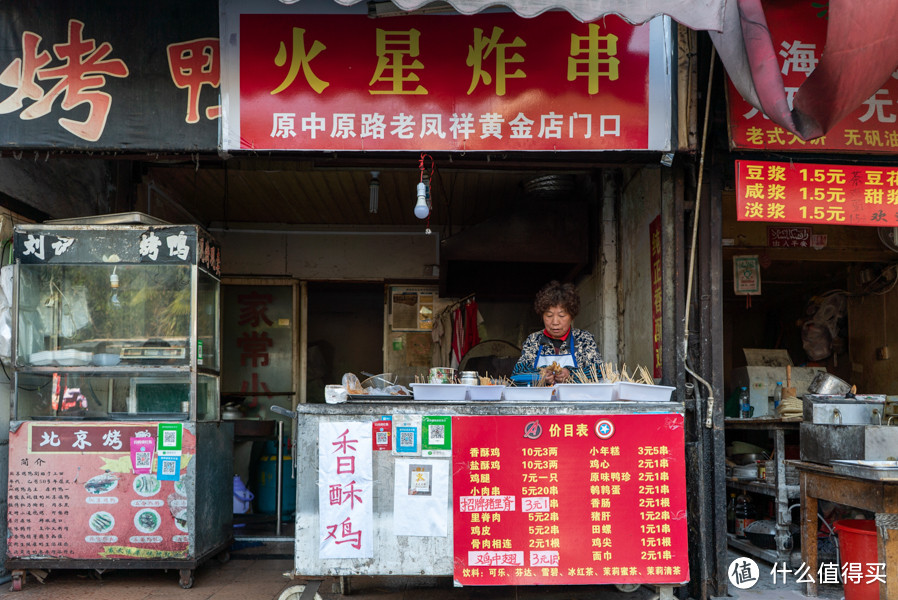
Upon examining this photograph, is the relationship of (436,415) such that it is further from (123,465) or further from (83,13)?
(83,13)

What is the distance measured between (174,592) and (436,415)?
2.29 metres

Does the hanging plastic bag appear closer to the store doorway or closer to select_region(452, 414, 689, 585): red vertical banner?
select_region(452, 414, 689, 585): red vertical banner

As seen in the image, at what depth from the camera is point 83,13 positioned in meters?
4.57

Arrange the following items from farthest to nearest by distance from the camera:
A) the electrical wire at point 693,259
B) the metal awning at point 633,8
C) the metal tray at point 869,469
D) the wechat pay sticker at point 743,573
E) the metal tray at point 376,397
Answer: the wechat pay sticker at point 743,573
the electrical wire at point 693,259
the metal tray at point 376,397
the metal tray at point 869,469
the metal awning at point 633,8

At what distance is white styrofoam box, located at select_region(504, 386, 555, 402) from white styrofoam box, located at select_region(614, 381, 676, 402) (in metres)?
0.44

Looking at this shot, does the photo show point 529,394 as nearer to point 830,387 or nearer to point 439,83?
point 439,83

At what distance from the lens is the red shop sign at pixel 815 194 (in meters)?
4.45

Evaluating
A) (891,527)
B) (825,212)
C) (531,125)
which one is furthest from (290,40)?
(891,527)

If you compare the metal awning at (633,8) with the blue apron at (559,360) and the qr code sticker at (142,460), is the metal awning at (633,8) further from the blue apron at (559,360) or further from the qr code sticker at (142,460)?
the qr code sticker at (142,460)

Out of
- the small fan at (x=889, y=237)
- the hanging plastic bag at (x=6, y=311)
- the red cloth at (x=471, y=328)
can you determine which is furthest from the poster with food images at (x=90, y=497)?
the small fan at (x=889, y=237)

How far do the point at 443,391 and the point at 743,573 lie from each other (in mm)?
2580

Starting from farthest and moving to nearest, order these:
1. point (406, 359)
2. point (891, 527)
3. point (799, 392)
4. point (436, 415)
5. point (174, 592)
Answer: point (406, 359) → point (799, 392) → point (174, 592) → point (436, 415) → point (891, 527)

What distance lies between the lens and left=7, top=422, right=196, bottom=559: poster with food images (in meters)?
4.79

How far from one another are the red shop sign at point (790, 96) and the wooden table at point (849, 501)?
2.13 m
